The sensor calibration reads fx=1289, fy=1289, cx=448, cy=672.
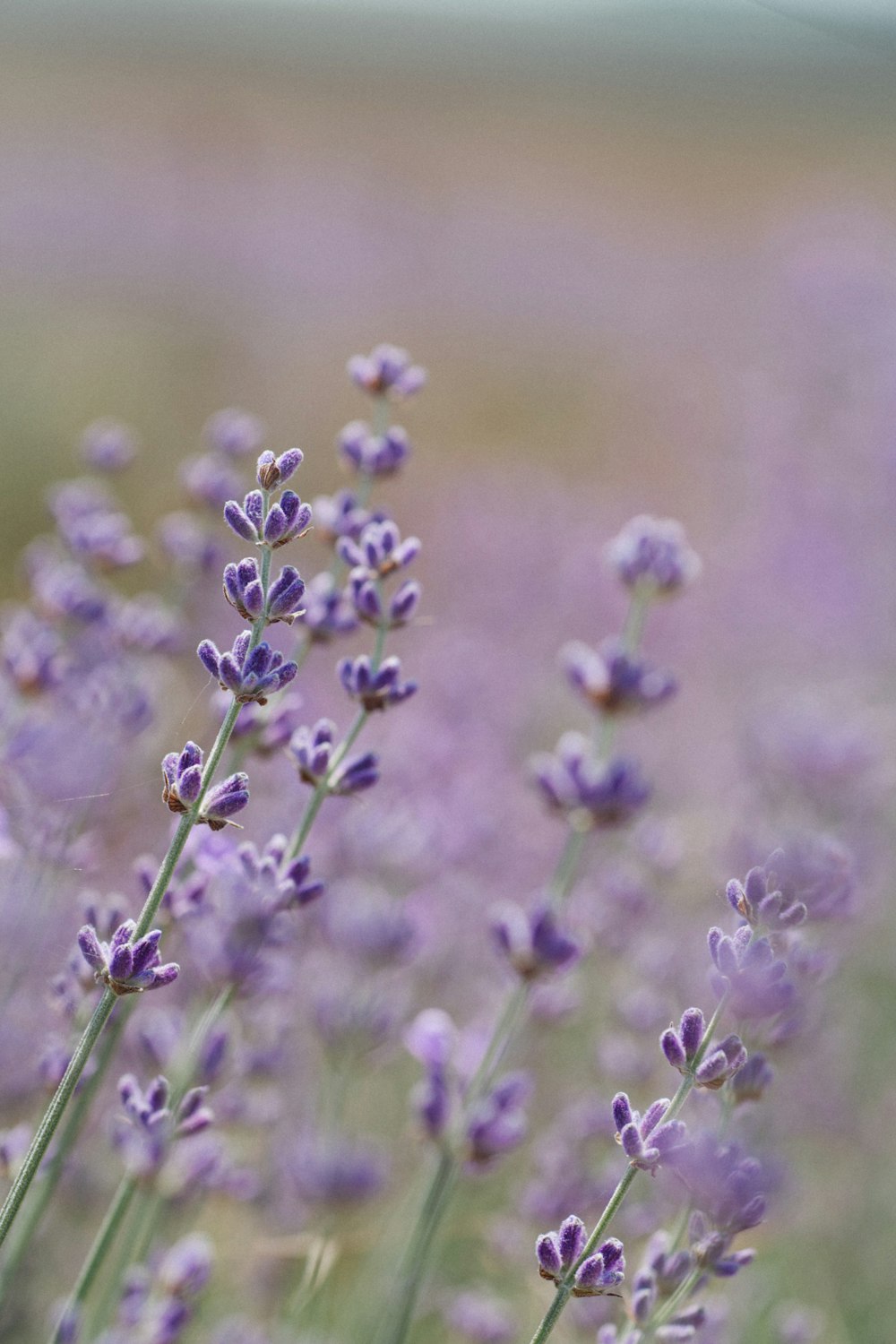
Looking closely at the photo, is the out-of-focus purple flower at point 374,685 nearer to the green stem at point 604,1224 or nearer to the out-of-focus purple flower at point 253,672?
the out-of-focus purple flower at point 253,672

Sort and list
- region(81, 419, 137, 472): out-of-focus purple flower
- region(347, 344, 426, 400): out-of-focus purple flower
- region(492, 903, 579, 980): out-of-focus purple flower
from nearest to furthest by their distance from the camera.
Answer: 1. region(492, 903, 579, 980): out-of-focus purple flower
2. region(347, 344, 426, 400): out-of-focus purple flower
3. region(81, 419, 137, 472): out-of-focus purple flower

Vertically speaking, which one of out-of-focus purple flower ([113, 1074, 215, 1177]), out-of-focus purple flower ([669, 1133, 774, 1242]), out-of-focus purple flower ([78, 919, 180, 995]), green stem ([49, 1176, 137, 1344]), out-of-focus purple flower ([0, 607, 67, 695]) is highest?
out-of-focus purple flower ([0, 607, 67, 695])

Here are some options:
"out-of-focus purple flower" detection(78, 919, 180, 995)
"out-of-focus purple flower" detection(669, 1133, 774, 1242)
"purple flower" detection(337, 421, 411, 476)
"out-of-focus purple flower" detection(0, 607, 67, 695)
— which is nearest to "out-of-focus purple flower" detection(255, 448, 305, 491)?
"out-of-focus purple flower" detection(78, 919, 180, 995)

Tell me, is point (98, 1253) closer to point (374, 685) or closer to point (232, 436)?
point (374, 685)

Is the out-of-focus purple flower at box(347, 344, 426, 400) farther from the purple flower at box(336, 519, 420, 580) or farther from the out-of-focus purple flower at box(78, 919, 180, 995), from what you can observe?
the out-of-focus purple flower at box(78, 919, 180, 995)

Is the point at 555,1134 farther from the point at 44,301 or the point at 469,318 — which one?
the point at 469,318

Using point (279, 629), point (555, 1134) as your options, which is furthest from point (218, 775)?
point (555, 1134)

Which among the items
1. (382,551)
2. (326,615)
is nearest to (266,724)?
(326,615)
